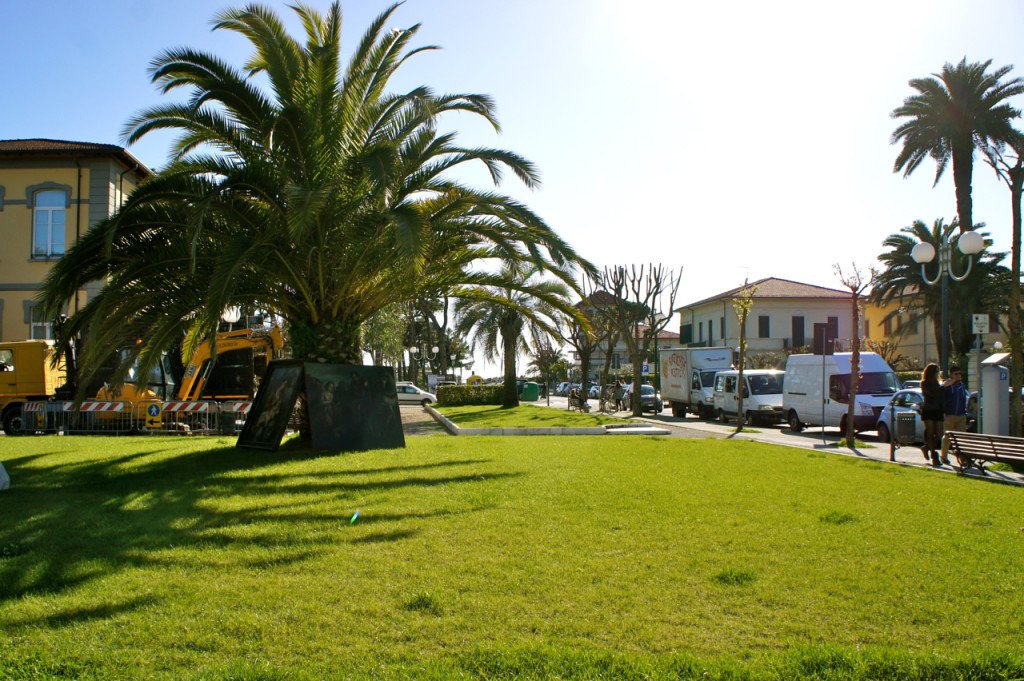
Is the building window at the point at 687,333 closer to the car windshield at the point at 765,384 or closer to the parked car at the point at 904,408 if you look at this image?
the car windshield at the point at 765,384

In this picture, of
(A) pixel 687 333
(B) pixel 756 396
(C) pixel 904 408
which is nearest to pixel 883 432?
(C) pixel 904 408

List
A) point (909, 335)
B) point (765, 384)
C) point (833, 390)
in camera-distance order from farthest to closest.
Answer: point (909, 335)
point (765, 384)
point (833, 390)

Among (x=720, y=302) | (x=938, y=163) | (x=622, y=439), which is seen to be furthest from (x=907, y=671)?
(x=720, y=302)

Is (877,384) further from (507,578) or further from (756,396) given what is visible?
(507,578)

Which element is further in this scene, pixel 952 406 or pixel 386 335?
pixel 386 335

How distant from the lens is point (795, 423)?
25.2 m

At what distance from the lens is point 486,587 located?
205 inches

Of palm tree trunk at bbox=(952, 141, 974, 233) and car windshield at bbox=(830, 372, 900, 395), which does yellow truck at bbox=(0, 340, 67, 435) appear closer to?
car windshield at bbox=(830, 372, 900, 395)

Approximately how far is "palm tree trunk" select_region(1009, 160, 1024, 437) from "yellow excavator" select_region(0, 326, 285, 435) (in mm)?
18026

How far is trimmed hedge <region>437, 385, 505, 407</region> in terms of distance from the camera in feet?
125

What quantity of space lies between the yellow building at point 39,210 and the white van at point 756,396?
24688mm

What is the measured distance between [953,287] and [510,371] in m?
22.3

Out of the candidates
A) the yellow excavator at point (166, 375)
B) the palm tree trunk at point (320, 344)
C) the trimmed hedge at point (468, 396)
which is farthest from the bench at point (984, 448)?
the trimmed hedge at point (468, 396)

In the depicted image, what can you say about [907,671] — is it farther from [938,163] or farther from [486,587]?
[938,163]
